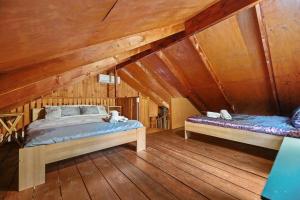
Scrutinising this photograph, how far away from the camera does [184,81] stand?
4469 millimetres

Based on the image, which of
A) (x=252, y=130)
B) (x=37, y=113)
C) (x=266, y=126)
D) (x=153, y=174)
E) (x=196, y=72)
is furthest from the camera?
(x=196, y=72)

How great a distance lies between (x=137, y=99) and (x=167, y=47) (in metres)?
1.62

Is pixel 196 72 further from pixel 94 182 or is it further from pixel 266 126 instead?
pixel 94 182

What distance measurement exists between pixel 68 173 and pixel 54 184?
0.26 metres

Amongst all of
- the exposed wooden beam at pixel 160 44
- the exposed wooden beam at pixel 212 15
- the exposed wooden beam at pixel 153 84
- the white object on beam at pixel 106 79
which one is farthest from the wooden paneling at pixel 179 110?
the exposed wooden beam at pixel 212 15

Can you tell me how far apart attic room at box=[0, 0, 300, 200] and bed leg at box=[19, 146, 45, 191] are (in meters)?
0.01

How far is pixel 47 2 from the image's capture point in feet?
1.51

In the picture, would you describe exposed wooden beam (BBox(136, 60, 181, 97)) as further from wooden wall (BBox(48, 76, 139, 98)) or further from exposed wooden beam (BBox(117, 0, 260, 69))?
exposed wooden beam (BBox(117, 0, 260, 69))

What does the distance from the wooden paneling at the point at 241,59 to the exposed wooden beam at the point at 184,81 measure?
0.96 m

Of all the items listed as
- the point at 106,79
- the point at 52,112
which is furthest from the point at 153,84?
the point at 52,112

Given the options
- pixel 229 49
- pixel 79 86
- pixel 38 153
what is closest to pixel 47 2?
pixel 38 153

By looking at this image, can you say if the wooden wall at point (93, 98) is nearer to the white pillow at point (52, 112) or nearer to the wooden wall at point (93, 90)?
the wooden wall at point (93, 90)

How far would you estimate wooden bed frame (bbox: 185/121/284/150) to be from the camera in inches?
91.5

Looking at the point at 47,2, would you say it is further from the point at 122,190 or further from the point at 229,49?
the point at 229,49
